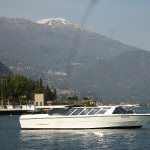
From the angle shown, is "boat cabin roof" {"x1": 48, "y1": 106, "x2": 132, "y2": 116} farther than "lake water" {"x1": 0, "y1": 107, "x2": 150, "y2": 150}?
Yes

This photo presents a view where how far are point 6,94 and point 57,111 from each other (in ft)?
391

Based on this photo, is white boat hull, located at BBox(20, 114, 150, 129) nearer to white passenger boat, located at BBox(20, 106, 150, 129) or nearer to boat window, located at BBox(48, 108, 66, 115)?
white passenger boat, located at BBox(20, 106, 150, 129)

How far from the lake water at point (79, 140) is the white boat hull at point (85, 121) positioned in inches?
41.3

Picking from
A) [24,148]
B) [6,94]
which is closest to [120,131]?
[24,148]

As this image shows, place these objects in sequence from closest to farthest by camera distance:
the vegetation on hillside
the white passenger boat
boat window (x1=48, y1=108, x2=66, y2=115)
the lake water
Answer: the lake water, the white passenger boat, boat window (x1=48, y1=108, x2=66, y2=115), the vegetation on hillside

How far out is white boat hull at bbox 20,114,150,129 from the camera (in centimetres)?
6925

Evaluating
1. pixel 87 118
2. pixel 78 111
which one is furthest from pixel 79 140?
pixel 78 111

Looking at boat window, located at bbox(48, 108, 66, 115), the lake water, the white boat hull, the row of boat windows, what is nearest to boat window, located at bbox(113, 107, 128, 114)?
Result: the white boat hull

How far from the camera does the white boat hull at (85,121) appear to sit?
69.2 metres

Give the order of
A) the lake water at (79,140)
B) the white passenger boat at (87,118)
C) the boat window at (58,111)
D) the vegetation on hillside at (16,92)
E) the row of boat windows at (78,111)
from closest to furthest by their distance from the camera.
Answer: the lake water at (79,140) < the white passenger boat at (87,118) < the row of boat windows at (78,111) < the boat window at (58,111) < the vegetation on hillside at (16,92)

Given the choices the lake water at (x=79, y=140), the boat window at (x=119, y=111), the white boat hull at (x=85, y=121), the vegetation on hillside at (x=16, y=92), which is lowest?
the lake water at (x=79, y=140)

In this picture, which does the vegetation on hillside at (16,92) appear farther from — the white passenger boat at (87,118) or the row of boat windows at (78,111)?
the row of boat windows at (78,111)

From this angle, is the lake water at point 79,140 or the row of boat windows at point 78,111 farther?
the row of boat windows at point 78,111

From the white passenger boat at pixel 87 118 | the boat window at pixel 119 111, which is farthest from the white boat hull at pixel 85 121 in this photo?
the boat window at pixel 119 111
